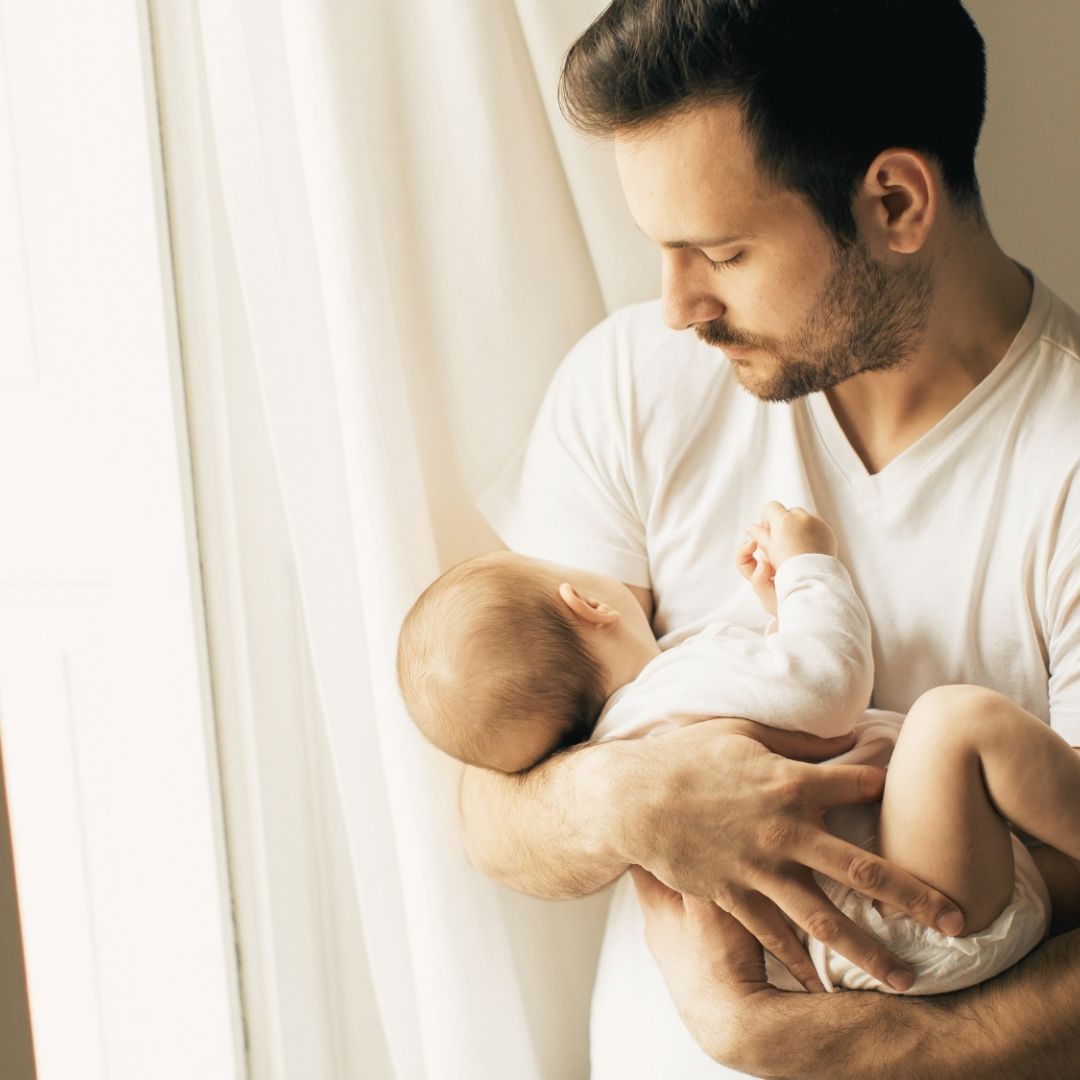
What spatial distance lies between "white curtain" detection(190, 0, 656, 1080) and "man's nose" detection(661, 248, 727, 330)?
11.6 inches

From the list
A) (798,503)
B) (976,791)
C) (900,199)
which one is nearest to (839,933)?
(976,791)

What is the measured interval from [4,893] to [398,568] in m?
0.74

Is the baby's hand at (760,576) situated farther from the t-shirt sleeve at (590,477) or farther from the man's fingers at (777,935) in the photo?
the man's fingers at (777,935)

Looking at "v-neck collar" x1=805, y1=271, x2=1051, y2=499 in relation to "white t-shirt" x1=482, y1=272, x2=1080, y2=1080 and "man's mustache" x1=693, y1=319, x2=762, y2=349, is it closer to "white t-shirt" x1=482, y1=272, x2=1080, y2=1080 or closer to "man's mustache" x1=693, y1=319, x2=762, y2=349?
"white t-shirt" x1=482, y1=272, x2=1080, y2=1080

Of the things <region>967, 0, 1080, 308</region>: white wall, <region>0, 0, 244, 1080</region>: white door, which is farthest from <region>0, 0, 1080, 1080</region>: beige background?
<region>0, 0, 244, 1080</region>: white door

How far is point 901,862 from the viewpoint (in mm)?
1152

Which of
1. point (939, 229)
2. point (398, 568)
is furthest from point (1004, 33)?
point (398, 568)

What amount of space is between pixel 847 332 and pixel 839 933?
2.10 feet

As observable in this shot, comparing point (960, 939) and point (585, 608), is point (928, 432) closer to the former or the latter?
point (585, 608)

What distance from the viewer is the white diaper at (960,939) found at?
3.79 ft

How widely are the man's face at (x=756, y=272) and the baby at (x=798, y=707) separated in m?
0.18

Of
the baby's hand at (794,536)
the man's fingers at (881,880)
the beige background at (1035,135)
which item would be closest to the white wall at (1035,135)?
the beige background at (1035,135)

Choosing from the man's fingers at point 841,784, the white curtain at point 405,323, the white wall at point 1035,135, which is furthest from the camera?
the white wall at point 1035,135

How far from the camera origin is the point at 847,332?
53.4 inches
